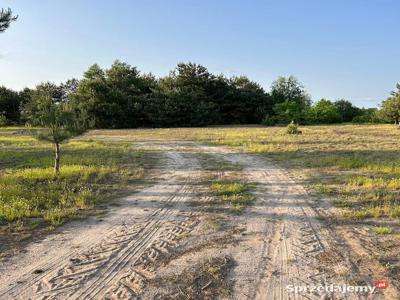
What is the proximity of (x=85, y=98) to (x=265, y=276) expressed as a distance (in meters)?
46.3

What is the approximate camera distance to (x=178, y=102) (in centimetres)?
4916

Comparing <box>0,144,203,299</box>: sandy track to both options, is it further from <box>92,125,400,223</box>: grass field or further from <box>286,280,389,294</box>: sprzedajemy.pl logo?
<box>92,125,400,223</box>: grass field

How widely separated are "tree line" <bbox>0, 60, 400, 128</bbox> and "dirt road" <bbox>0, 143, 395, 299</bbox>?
37.5 m

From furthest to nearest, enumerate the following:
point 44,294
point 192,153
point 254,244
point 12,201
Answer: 1. point 192,153
2. point 12,201
3. point 254,244
4. point 44,294

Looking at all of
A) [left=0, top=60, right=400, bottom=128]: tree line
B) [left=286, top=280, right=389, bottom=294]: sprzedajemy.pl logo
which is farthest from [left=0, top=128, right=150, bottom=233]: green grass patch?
[left=0, top=60, right=400, bottom=128]: tree line

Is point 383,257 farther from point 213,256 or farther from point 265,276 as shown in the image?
point 213,256

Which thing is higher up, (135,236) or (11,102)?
(11,102)

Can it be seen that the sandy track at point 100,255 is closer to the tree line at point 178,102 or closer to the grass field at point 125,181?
the grass field at point 125,181

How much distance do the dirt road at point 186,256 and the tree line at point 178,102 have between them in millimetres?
37497

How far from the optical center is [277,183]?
9.88 meters

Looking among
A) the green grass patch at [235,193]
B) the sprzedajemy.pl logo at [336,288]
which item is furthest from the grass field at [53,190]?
the sprzedajemy.pl logo at [336,288]

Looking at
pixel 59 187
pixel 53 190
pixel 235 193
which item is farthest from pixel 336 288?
pixel 59 187

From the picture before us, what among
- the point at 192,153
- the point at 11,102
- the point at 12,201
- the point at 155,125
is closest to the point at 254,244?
the point at 12,201

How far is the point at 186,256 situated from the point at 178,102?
45.0 m
